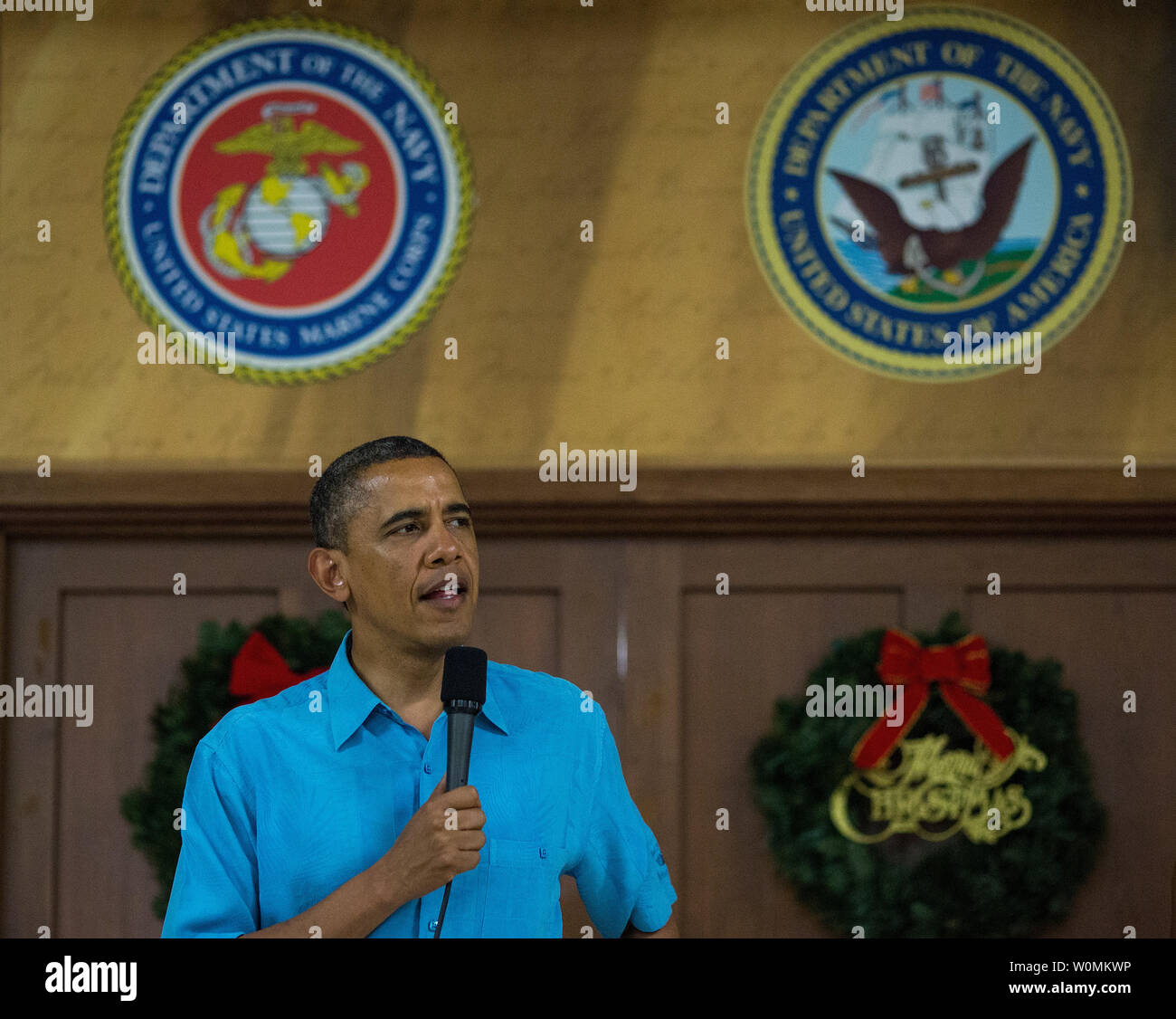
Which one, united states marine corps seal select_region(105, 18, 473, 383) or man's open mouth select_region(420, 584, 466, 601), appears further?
united states marine corps seal select_region(105, 18, 473, 383)

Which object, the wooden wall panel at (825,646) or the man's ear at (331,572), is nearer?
the man's ear at (331,572)

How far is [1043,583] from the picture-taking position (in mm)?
3311

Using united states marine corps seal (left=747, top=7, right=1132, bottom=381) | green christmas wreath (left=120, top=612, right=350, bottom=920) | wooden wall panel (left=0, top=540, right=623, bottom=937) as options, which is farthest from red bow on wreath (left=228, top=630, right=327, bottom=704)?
united states marine corps seal (left=747, top=7, right=1132, bottom=381)

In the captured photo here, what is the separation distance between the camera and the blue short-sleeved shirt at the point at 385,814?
152cm

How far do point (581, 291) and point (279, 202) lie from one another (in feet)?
2.55

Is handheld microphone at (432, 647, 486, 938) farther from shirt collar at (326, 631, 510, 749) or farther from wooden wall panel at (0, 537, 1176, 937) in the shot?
wooden wall panel at (0, 537, 1176, 937)

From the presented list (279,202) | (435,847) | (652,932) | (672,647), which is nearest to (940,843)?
(672,647)

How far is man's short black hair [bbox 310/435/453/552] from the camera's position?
1.64m

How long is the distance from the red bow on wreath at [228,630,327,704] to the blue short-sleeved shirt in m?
1.49

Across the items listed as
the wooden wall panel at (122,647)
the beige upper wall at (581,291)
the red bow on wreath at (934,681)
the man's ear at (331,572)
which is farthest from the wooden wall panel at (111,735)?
the man's ear at (331,572)

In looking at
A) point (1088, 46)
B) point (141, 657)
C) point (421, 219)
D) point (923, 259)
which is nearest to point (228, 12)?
point (421, 219)

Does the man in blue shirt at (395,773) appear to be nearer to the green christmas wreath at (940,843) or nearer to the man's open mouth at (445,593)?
the man's open mouth at (445,593)

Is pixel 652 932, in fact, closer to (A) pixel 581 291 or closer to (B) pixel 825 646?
(B) pixel 825 646

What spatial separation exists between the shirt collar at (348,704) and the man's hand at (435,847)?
0.24 metres
